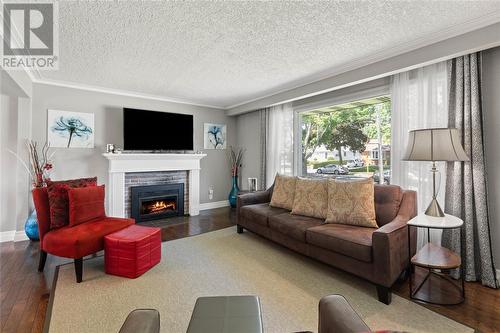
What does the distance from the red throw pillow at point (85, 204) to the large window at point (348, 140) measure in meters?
3.32

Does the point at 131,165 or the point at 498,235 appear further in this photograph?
the point at 131,165

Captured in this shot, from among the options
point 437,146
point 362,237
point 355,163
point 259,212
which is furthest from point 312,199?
point 437,146

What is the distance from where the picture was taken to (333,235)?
2.39 metres

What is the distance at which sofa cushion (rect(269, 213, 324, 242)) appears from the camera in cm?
273

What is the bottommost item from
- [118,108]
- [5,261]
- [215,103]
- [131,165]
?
[5,261]

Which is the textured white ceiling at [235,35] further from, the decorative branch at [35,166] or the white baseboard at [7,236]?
the white baseboard at [7,236]

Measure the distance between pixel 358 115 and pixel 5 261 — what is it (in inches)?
199

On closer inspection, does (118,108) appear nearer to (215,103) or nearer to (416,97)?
(215,103)

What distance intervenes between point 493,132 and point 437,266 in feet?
4.85

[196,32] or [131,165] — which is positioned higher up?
Answer: [196,32]

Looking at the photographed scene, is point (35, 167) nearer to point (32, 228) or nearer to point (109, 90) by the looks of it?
point (32, 228)

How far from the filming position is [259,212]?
11.3 ft

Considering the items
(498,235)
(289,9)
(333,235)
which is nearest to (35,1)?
(289,9)

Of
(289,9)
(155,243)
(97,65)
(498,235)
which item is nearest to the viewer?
(289,9)
